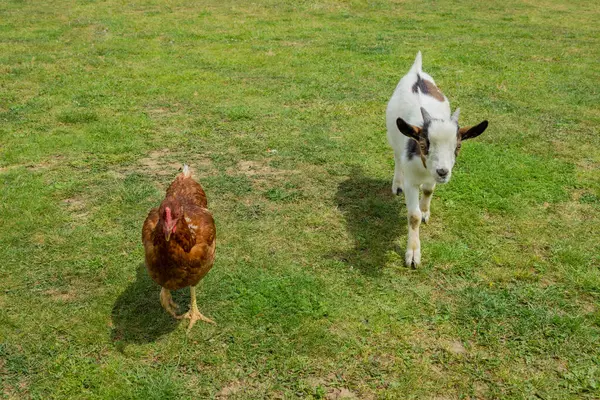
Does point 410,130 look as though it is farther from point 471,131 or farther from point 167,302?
point 167,302

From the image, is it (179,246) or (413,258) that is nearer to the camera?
(179,246)

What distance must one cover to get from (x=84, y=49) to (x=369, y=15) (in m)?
11.1

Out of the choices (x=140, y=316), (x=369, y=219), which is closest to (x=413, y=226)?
(x=369, y=219)

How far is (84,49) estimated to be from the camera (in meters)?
14.3

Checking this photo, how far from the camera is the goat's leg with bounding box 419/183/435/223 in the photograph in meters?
5.99

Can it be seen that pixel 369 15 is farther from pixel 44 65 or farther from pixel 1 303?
pixel 1 303

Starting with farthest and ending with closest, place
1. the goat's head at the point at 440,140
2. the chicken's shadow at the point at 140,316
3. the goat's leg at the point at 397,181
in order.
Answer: the goat's leg at the point at 397,181, the goat's head at the point at 440,140, the chicken's shadow at the point at 140,316

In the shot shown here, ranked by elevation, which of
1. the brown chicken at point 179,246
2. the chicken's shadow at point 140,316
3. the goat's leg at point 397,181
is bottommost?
the chicken's shadow at point 140,316

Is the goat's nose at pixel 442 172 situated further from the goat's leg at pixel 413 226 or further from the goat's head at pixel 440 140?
the goat's leg at pixel 413 226

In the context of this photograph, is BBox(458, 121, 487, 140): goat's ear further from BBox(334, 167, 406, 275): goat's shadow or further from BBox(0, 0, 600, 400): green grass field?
BBox(334, 167, 406, 275): goat's shadow

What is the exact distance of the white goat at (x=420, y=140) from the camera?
15.8ft

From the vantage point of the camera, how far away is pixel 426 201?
6.18m

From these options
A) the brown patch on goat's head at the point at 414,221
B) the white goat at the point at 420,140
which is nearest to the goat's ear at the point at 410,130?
the white goat at the point at 420,140

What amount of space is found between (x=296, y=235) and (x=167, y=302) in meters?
1.88
